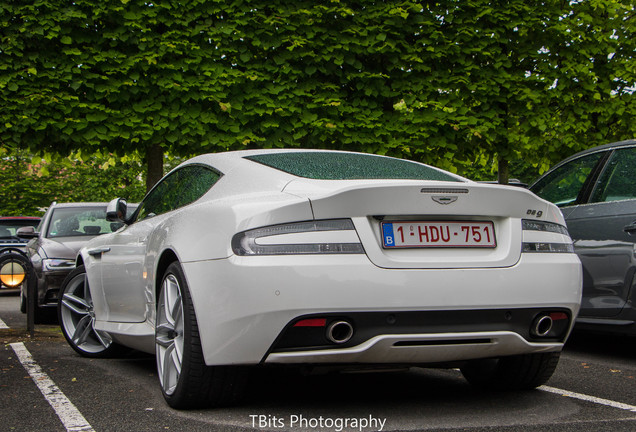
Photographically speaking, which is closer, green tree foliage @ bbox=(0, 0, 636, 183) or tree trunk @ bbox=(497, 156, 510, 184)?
green tree foliage @ bbox=(0, 0, 636, 183)

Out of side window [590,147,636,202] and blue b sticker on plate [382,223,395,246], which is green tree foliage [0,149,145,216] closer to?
side window [590,147,636,202]

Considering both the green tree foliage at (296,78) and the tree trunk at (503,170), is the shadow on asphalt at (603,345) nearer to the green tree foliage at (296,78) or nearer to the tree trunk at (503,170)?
the green tree foliage at (296,78)

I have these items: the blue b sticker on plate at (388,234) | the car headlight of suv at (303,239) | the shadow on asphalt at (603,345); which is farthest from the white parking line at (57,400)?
the shadow on asphalt at (603,345)

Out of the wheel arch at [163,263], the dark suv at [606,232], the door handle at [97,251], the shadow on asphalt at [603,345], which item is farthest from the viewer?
the shadow on asphalt at [603,345]

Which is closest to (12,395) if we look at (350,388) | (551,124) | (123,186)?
(350,388)

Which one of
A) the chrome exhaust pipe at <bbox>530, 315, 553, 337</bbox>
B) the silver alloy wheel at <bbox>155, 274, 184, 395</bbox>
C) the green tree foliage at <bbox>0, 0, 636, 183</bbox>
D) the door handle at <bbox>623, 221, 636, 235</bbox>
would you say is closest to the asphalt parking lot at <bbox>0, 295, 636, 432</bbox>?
the silver alloy wheel at <bbox>155, 274, 184, 395</bbox>

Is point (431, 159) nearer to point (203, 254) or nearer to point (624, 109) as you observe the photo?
point (624, 109)

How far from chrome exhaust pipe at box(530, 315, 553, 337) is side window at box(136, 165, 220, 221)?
194 centimetres

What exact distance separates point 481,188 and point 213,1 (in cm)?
836

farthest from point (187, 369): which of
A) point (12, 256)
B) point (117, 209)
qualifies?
point (12, 256)

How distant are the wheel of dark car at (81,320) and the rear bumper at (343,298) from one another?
256cm

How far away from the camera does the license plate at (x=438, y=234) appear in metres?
4.19

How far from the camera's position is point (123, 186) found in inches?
1853

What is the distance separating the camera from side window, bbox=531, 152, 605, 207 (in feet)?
24.3
